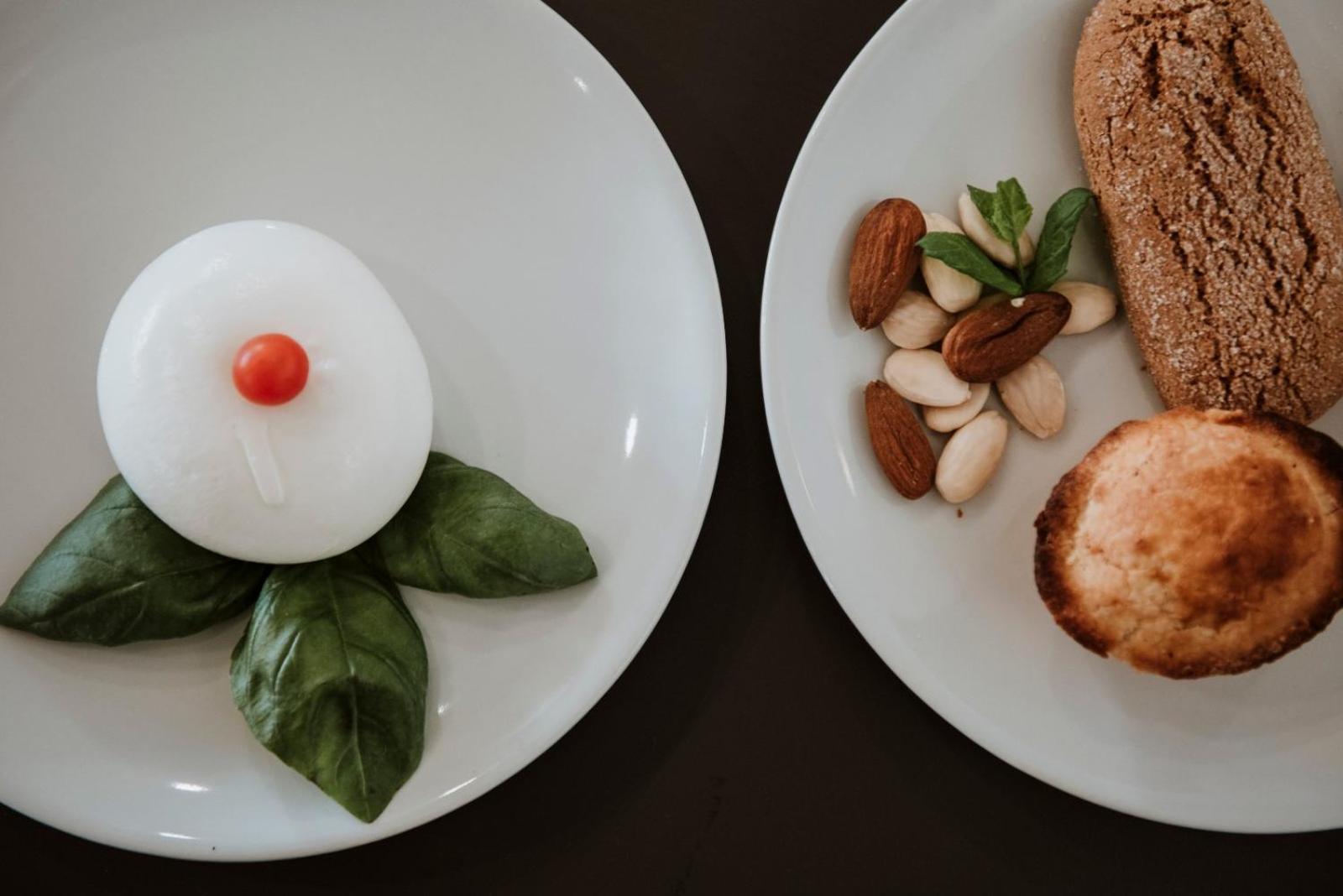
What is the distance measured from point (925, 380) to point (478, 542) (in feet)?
1.31

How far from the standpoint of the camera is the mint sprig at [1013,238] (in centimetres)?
78

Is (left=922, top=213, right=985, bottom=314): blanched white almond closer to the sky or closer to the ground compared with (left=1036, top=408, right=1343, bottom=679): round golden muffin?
closer to the sky

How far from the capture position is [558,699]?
2.52 ft

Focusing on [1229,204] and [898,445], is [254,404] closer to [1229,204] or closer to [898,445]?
[898,445]

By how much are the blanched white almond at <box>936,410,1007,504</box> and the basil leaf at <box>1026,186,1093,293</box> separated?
0.42 feet

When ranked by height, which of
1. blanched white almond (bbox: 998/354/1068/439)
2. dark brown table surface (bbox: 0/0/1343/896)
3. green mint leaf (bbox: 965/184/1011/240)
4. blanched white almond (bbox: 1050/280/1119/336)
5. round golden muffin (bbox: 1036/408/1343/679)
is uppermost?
green mint leaf (bbox: 965/184/1011/240)

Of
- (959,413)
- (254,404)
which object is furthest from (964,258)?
(254,404)

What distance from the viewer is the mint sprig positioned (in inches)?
30.9

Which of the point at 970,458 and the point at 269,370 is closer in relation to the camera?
the point at 269,370

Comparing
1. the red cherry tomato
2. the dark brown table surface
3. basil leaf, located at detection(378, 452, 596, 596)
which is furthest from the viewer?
the dark brown table surface

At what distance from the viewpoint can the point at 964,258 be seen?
0.79 metres

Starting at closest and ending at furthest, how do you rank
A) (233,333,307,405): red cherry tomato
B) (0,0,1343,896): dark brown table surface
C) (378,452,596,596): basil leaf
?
Result: (233,333,307,405): red cherry tomato → (378,452,596,596): basil leaf → (0,0,1343,896): dark brown table surface

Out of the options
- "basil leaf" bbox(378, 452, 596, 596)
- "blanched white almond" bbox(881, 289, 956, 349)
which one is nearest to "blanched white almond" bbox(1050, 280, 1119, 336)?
"blanched white almond" bbox(881, 289, 956, 349)

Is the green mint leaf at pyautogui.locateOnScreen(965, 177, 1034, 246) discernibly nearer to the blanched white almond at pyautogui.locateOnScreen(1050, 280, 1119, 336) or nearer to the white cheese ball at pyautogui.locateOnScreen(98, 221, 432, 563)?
Answer: the blanched white almond at pyautogui.locateOnScreen(1050, 280, 1119, 336)
